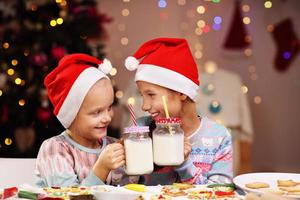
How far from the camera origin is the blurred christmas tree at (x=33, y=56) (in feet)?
14.1

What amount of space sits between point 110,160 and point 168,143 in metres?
0.21

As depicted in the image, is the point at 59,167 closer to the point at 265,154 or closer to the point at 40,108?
the point at 40,108

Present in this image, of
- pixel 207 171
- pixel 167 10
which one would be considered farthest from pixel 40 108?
pixel 207 171

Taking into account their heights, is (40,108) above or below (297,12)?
below

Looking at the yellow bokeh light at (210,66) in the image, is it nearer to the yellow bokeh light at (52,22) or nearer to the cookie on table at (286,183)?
the yellow bokeh light at (52,22)

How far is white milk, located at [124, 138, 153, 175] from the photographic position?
1854 mm

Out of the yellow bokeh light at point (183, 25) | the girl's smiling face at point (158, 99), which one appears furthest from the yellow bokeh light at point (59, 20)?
the girl's smiling face at point (158, 99)

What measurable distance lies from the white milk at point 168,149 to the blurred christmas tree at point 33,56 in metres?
2.46

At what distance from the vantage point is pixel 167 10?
17.8 ft

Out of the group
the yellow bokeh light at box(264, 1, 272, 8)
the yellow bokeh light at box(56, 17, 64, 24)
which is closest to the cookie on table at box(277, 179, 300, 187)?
the yellow bokeh light at box(56, 17, 64, 24)

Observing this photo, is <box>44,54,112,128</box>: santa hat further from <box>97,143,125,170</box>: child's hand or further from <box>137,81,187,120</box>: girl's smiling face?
<box>97,143,125,170</box>: child's hand

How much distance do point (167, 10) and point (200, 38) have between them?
1.45 feet

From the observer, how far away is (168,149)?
6.14 ft

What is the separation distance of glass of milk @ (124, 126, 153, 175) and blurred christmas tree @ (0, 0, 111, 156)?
2.46 m
